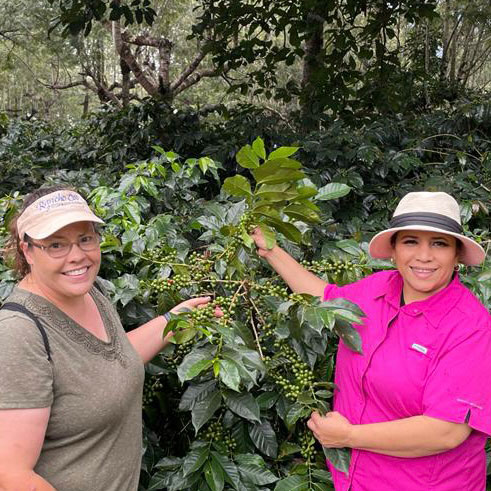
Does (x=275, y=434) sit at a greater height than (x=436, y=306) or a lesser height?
lesser

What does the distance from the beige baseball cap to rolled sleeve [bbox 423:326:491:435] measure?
93 centimetres

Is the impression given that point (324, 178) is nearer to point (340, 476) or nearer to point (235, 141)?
point (235, 141)

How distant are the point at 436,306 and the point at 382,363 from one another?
0.20 m

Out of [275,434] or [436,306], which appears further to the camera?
[275,434]

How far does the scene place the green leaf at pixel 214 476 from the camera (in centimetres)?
158

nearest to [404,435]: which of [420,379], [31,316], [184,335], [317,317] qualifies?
[420,379]

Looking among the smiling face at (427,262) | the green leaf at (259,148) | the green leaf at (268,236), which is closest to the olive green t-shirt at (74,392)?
the green leaf at (268,236)

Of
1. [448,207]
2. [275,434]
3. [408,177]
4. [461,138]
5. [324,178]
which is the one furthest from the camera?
[461,138]

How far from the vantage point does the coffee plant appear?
1567 millimetres

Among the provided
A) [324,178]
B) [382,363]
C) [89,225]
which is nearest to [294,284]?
[382,363]

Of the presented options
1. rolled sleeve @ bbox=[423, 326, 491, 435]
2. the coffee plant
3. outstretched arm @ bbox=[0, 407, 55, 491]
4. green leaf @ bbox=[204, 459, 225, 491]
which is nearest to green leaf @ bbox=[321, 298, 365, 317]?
the coffee plant

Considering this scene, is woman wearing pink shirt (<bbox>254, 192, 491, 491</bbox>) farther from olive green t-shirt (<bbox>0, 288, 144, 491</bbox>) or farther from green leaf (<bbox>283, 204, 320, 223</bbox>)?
olive green t-shirt (<bbox>0, 288, 144, 491</bbox>)

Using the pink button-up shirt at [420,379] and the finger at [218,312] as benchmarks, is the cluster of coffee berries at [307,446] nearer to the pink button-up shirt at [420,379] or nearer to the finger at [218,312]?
the pink button-up shirt at [420,379]

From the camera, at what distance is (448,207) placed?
5.08 feet
